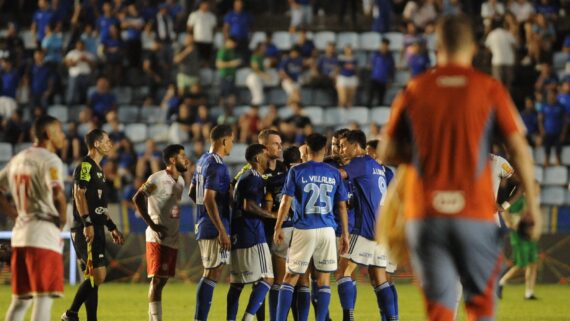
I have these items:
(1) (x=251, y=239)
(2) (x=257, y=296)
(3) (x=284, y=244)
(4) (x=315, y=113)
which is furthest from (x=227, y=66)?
(2) (x=257, y=296)

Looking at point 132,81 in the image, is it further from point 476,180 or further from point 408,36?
point 476,180

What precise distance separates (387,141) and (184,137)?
17517 mm

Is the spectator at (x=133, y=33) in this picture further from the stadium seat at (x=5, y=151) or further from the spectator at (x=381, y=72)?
the spectator at (x=381, y=72)

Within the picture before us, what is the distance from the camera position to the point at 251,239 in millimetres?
11453

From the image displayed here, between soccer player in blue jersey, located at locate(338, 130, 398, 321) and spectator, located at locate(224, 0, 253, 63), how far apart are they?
47.6 feet

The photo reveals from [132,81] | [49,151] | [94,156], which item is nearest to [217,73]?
[132,81]

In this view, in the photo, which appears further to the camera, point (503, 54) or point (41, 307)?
point (503, 54)

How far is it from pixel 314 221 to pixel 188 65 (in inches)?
586

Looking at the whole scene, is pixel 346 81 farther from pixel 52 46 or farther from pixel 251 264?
pixel 251 264

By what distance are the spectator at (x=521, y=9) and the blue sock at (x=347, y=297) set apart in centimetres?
1521

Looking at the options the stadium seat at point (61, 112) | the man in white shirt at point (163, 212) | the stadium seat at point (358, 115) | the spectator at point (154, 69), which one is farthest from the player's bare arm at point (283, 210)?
the spectator at point (154, 69)

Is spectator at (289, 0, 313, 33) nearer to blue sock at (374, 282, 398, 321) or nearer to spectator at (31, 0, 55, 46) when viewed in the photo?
spectator at (31, 0, 55, 46)

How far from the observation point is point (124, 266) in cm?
2034

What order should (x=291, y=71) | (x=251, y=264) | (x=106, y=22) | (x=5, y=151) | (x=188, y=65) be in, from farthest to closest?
(x=106, y=22) < (x=188, y=65) < (x=291, y=71) < (x=5, y=151) < (x=251, y=264)
